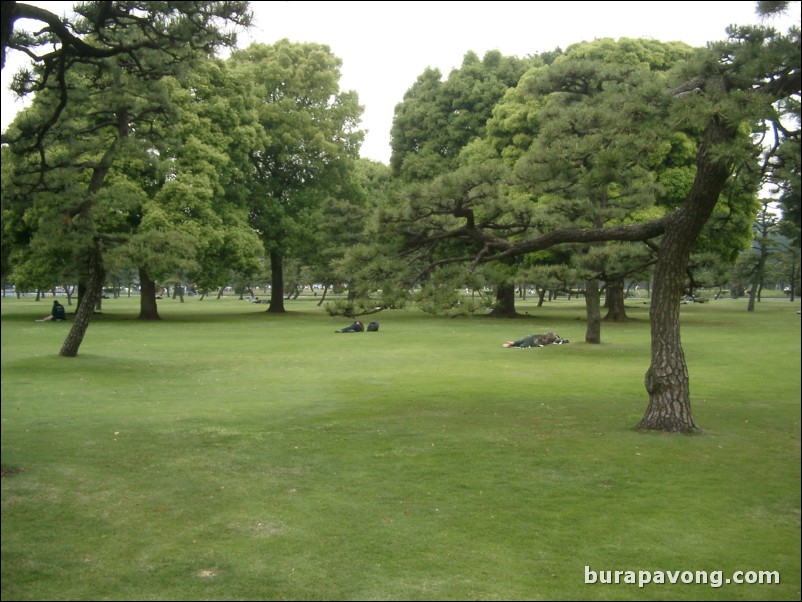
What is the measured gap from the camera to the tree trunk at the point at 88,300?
659 inches

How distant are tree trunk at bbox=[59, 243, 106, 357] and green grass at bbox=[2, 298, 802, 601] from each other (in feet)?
5.73

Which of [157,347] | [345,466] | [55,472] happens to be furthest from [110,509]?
[157,347]

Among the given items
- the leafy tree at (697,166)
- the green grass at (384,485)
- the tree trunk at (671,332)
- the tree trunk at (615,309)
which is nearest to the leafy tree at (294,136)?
the tree trunk at (615,309)

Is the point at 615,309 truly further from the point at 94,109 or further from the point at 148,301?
the point at 94,109

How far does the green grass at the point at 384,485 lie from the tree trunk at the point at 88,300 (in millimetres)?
1746

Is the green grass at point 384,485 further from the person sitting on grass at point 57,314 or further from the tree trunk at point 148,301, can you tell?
the tree trunk at point 148,301

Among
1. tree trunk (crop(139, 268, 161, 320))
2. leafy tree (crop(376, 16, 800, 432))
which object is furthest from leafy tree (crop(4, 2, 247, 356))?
tree trunk (crop(139, 268, 161, 320))

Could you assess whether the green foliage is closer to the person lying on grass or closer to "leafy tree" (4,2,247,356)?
the person lying on grass

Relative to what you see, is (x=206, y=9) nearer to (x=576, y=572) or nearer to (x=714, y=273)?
(x=576, y=572)

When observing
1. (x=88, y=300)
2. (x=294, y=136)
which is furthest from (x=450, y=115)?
(x=88, y=300)

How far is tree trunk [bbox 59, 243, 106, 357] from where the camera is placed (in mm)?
16750

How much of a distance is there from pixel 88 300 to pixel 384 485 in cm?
1227

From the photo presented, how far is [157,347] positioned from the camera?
20.6 meters

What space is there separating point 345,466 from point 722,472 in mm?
3972
